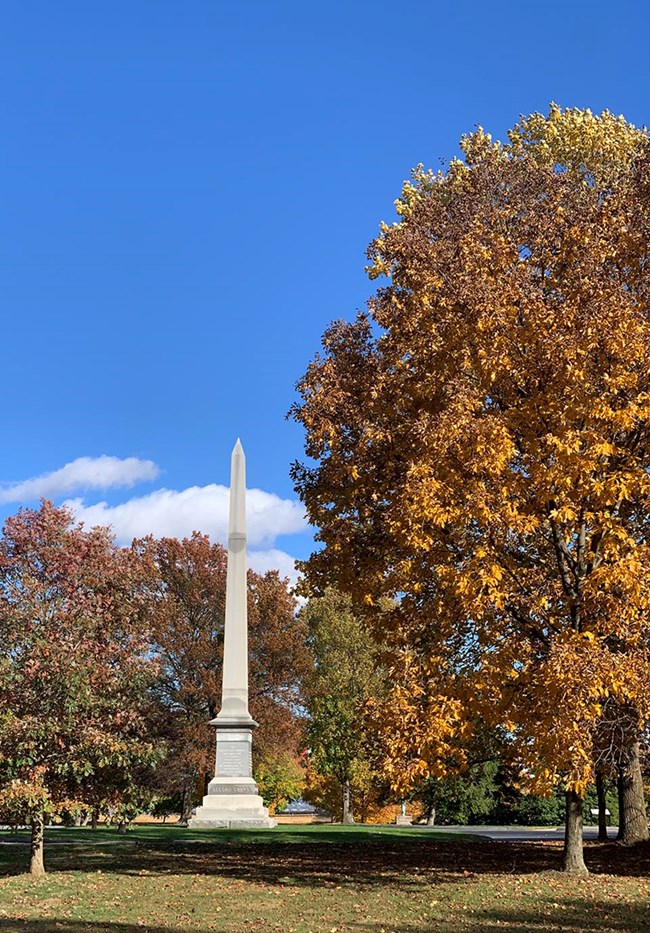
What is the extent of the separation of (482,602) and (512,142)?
590 inches

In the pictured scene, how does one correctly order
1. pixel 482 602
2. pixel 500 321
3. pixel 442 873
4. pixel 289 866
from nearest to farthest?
1. pixel 482 602
2. pixel 500 321
3. pixel 442 873
4. pixel 289 866

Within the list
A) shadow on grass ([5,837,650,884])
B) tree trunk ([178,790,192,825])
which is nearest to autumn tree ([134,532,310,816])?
tree trunk ([178,790,192,825])

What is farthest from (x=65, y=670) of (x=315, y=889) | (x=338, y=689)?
(x=338, y=689)

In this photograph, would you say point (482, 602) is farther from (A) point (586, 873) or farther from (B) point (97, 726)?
(B) point (97, 726)

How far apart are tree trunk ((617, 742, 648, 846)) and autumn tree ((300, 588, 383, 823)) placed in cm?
1774

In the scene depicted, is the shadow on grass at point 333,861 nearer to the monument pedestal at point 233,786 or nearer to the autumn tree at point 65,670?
the autumn tree at point 65,670

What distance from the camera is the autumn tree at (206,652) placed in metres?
38.0

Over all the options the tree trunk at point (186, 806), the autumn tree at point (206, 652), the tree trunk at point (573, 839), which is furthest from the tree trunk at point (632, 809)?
the tree trunk at point (186, 806)

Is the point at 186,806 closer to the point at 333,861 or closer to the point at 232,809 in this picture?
the point at 232,809

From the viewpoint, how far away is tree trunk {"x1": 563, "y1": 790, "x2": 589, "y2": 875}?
542 inches

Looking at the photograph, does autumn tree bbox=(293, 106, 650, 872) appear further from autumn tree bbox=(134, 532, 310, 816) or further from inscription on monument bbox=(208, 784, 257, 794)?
autumn tree bbox=(134, 532, 310, 816)

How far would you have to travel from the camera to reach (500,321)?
40.2 feet

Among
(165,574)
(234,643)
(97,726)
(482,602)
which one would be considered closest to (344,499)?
(482,602)

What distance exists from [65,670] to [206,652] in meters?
25.8
